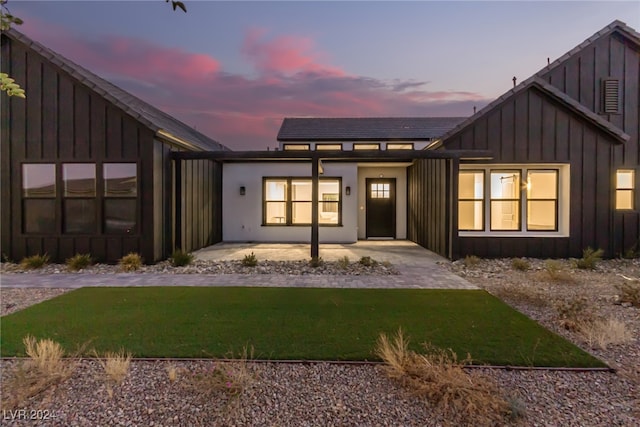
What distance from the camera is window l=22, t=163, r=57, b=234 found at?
7.77 meters

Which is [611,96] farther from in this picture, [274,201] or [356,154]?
[274,201]

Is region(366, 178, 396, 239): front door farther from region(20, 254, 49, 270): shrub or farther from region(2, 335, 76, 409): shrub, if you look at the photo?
region(2, 335, 76, 409): shrub

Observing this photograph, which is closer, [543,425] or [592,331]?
[543,425]

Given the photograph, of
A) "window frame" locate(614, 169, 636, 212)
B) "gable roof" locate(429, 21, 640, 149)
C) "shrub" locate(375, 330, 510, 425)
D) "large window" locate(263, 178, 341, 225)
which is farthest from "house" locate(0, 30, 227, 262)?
"window frame" locate(614, 169, 636, 212)

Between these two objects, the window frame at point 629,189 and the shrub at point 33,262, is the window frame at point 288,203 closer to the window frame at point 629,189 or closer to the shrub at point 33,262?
the shrub at point 33,262

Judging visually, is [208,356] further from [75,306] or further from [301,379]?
[75,306]

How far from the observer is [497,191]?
9.02 meters

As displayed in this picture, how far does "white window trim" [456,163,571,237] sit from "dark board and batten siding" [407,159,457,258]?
1.89 feet

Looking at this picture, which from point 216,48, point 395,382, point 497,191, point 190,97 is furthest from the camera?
point 190,97

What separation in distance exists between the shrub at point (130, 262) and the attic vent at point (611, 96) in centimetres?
1335

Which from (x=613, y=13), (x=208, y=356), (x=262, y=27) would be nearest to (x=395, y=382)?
(x=208, y=356)

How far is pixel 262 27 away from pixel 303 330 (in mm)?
10347

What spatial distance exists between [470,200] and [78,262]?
33.7 feet

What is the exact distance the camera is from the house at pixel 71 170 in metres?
7.57
